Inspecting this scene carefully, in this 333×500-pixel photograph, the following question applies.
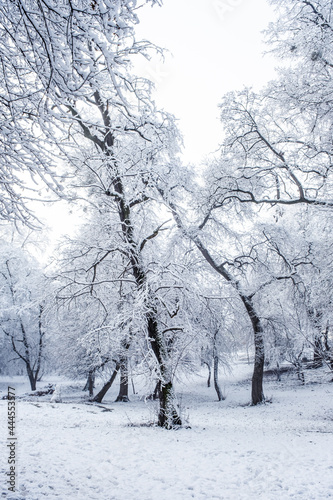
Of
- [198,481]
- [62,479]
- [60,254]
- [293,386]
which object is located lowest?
[293,386]

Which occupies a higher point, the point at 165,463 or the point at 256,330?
the point at 256,330

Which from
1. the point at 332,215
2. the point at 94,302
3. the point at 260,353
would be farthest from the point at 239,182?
the point at 260,353

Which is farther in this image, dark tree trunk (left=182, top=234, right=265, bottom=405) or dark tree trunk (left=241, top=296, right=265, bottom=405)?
dark tree trunk (left=241, top=296, right=265, bottom=405)

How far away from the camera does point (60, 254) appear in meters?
7.82

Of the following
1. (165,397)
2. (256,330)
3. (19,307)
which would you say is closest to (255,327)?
(256,330)

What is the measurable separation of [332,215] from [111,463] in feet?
25.7

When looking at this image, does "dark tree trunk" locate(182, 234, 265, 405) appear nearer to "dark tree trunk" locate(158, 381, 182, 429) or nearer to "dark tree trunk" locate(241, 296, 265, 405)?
"dark tree trunk" locate(241, 296, 265, 405)

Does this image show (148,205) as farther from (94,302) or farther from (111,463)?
(111,463)

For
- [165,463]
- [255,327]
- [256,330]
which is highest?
[255,327]

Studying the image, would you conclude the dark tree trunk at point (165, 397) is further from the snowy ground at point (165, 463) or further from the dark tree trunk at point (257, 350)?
the dark tree trunk at point (257, 350)

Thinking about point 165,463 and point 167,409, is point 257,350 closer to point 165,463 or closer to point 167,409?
point 167,409

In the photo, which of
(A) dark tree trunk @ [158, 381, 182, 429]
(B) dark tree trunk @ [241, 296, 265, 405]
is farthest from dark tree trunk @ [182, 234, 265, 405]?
(A) dark tree trunk @ [158, 381, 182, 429]

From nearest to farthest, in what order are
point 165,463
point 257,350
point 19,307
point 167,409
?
1. point 165,463
2. point 167,409
3. point 257,350
4. point 19,307

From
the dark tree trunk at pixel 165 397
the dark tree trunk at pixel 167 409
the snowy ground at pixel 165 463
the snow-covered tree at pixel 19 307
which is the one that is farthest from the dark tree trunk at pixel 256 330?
the snow-covered tree at pixel 19 307
